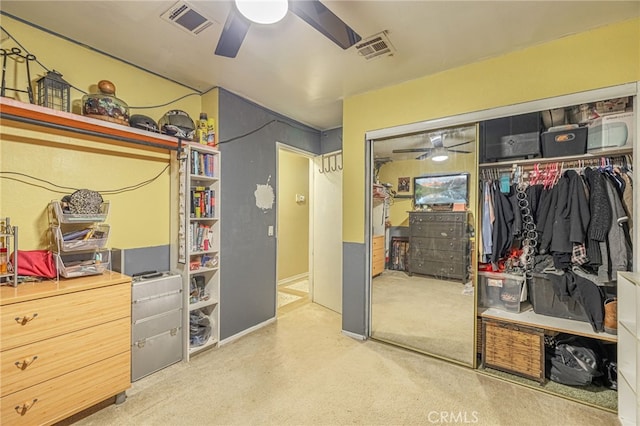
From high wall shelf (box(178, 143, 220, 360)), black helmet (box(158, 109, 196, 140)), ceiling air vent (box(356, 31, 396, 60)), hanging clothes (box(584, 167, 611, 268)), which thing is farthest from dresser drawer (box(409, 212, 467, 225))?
black helmet (box(158, 109, 196, 140))

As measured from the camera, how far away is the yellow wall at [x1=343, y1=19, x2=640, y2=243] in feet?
6.33

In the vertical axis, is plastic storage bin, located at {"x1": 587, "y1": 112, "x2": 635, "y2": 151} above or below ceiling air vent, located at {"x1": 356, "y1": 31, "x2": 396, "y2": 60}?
below

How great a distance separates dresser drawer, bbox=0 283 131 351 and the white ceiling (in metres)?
1.78

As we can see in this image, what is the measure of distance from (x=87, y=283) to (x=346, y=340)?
2.29m

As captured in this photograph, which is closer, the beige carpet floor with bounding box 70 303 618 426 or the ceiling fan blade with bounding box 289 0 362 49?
the ceiling fan blade with bounding box 289 0 362 49

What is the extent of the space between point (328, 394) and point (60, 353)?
5.65ft

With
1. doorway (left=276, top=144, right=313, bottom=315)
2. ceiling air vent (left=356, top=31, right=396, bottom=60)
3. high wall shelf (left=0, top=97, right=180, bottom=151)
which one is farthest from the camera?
doorway (left=276, top=144, right=313, bottom=315)

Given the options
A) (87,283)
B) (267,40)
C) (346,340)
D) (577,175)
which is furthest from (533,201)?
(87,283)

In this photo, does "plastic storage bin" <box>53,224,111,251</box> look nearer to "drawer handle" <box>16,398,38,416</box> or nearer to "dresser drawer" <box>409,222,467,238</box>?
"drawer handle" <box>16,398,38,416</box>

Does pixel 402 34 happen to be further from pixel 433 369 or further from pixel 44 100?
pixel 433 369

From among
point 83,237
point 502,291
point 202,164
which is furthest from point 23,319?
point 502,291

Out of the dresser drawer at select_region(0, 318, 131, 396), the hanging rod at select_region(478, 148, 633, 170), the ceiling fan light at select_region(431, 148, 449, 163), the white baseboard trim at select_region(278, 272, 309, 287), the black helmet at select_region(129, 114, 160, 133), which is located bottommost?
the white baseboard trim at select_region(278, 272, 309, 287)

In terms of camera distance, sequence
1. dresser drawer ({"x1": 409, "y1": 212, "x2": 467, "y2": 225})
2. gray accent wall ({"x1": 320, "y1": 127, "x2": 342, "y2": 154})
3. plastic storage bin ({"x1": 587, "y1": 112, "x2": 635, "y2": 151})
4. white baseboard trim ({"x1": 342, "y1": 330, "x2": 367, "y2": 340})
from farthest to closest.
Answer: gray accent wall ({"x1": 320, "y1": 127, "x2": 342, "y2": 154}), white baseboard trim ({"x1": 342, "y1": 330, "x2": 367, "y2": 340}), dresser drawer ({"x1": 409, "y1": 212, "x2": 467, "y2": 225}), plastic storage bin ({"x1": 587, "y1": 112, "x2": 635, "y2": 151})

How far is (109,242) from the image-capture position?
2330 millimetres
